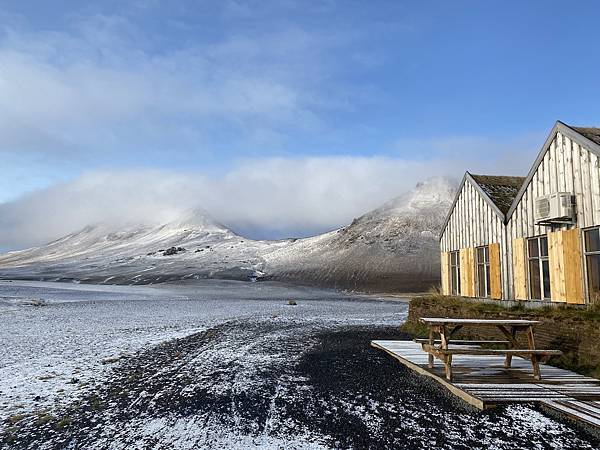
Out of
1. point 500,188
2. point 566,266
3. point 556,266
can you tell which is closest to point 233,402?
point 566,266

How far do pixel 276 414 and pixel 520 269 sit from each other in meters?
12.3

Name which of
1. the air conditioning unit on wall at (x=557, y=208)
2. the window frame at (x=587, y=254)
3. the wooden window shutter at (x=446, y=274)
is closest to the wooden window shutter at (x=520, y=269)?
the air conditioning unit on wall at (x=557, y=208)

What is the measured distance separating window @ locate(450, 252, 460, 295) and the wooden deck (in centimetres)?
994

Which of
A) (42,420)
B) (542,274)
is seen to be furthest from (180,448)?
(542,274)

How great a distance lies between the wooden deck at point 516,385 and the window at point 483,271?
6.91 m

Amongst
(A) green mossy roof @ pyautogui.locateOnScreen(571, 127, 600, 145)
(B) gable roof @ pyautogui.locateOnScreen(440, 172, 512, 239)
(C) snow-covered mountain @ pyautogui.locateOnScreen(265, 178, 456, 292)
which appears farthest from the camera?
(C) snow-covered mountain @ pyautogui.locateOnScreen(265, 178, 456, 292)

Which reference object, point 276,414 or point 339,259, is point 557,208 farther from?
point 339,259

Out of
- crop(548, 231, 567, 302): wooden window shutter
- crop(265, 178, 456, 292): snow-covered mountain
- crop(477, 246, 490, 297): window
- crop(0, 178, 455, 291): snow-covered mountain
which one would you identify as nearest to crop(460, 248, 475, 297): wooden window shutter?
crop(477, 246, 490, 297): window

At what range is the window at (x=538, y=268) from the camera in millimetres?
15680

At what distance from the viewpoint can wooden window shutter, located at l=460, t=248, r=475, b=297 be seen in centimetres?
2094

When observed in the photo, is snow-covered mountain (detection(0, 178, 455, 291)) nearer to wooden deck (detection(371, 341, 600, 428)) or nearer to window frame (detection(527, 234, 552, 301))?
window frame (detection(527, 234, 552, 301))

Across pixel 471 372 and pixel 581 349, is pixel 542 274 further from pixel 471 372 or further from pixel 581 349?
pixel 471 372

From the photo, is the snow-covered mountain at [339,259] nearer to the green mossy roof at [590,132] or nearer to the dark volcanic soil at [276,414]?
the green mossy roof at [590,132]

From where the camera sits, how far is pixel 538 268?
16.1m
